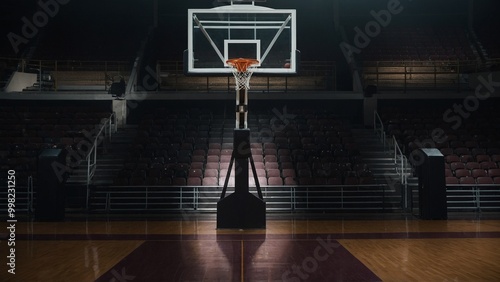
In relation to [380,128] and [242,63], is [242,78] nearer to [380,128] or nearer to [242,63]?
[242,63]

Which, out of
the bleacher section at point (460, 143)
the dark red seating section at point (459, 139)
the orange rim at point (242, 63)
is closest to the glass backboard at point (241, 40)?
the orange rim at point (242, 63)

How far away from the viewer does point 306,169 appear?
1416cm

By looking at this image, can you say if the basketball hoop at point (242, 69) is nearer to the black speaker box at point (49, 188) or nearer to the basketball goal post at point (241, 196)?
the basketball goal post at point (241, 196)

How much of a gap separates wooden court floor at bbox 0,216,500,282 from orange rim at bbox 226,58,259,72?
10.1 feet

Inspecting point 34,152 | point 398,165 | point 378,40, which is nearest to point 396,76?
point 378,40

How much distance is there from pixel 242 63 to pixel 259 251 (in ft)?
13.5

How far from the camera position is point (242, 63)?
34.3ft

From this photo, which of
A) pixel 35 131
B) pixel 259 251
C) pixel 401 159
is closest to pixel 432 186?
pixel 401 159

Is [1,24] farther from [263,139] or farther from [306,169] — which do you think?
[306,169]

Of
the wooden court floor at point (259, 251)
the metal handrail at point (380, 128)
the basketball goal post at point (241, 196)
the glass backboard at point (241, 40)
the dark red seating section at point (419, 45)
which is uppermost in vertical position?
the dark red seating section at point (419, 45)

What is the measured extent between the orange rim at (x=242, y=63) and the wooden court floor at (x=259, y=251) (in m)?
3.09

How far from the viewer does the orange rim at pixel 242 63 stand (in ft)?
34.2

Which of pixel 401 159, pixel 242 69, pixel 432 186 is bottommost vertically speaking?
pixel 432 186

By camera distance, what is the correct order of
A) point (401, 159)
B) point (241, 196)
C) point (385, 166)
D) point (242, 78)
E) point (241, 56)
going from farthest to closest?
point (385, 166) < point (401, 159) < point (241, 56) < point (242, 78) < point (241, 196)
